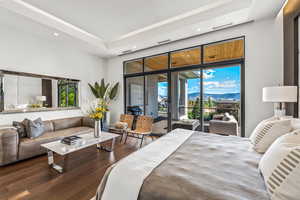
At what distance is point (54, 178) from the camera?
2064mm

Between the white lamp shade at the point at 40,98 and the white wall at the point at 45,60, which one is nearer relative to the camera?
the white wall at the point at 45,60

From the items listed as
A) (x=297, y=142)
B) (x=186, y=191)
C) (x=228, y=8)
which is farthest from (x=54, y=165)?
(x=228, y=8)

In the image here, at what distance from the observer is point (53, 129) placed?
359 centimetres

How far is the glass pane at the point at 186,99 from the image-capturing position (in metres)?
3.80

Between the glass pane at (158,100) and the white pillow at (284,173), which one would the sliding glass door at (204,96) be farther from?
the white pillow at (284,173)

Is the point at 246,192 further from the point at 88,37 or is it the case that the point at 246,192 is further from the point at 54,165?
the point at 88,37

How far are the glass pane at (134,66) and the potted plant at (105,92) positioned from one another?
0.69 meters

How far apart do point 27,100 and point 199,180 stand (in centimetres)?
427

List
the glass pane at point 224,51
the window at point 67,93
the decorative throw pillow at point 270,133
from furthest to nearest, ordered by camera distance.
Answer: the window at point 67,93 < the glass pane at point 224,51 < the decorative throw pillow at point 270,133

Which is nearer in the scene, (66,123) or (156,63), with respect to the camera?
(66,123)

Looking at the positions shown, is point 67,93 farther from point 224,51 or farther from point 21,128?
point 224,51

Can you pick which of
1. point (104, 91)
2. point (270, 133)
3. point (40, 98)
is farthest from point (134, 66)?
point (270, 133)

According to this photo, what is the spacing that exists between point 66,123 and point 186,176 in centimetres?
396

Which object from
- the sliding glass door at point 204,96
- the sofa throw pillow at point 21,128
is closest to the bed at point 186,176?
the sliding glass door at point 204,96
